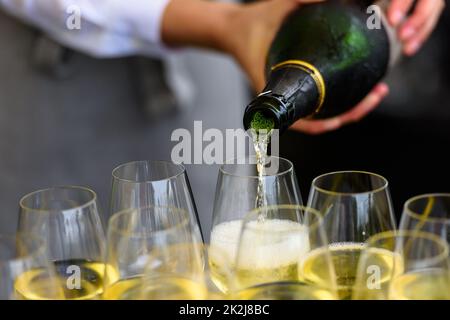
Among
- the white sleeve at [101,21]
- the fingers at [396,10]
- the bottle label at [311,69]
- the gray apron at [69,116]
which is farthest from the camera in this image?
the gray apron at [69,116]

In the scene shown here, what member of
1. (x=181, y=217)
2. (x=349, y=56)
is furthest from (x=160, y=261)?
(x=349, y=56)

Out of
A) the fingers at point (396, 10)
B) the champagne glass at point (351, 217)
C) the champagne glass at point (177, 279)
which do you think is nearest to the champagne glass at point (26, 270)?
the champagne glass at point (177, 279)

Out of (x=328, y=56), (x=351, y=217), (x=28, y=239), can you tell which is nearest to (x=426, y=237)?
(x=351, y=217)

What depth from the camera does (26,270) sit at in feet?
2.20

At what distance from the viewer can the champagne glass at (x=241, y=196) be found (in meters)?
0.79

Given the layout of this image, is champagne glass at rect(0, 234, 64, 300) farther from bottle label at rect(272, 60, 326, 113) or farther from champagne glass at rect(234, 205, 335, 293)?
bottle label at rect(272, 60, 326, 113)

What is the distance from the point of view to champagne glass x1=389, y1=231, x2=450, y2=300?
59cm

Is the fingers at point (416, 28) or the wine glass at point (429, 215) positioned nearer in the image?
the wine glass at point (429, 215)

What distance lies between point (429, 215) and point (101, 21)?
106cm

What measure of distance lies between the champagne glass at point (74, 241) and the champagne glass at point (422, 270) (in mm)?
287

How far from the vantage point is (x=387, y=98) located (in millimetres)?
1948

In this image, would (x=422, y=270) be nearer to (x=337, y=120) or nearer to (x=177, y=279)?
(x=177, y=279)

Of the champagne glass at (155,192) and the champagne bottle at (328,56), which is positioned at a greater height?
the champagne bottle at (328,56)

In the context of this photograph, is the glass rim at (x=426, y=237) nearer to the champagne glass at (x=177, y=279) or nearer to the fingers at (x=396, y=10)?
the champagne glass at (x=177, y=279)
